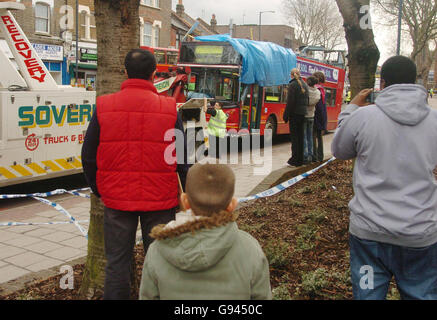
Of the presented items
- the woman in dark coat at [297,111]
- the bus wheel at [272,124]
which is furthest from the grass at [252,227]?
the bus wheel at [272,124]

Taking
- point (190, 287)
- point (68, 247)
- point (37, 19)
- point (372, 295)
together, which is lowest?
point (68, 247)

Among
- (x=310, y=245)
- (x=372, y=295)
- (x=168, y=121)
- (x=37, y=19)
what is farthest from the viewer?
(x=37, y=19)

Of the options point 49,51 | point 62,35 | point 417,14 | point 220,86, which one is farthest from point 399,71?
point 417,14

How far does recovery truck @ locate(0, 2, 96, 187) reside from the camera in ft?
25.6

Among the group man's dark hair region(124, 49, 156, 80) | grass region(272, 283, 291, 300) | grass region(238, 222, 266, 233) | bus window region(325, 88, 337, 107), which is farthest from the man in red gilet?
bus window region(325, 88, 337, 107)

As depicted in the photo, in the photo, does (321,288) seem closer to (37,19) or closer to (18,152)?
(18,152)

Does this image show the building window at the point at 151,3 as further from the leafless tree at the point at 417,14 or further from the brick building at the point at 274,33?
the brick building at the point at 274,33

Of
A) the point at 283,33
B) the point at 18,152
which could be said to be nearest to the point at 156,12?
the point at 18,152

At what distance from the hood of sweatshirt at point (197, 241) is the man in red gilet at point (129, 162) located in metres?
0.98

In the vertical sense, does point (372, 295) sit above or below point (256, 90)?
below

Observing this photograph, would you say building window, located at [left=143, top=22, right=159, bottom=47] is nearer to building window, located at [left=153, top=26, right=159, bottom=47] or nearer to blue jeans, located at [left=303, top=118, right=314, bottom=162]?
building window, located at [left=153, top=26, right=159, bottom=47]

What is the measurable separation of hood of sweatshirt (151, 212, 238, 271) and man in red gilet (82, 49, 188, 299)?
98 cm

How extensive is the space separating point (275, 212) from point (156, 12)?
32.4 meters

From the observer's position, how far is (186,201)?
2078 mm
